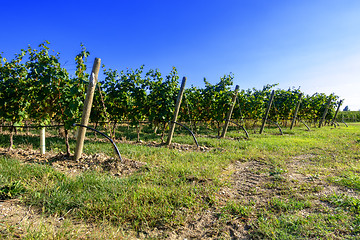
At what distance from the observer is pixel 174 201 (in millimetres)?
2664

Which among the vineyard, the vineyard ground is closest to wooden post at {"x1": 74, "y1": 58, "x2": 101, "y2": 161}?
the vineyard

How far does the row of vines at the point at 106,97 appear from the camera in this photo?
4582 mm

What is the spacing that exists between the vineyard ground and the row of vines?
148cm

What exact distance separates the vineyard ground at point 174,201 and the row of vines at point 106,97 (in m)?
1.48

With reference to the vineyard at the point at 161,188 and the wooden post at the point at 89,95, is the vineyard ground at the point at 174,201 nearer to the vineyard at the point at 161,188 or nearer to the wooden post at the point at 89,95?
the vineyard at the point at 161,188

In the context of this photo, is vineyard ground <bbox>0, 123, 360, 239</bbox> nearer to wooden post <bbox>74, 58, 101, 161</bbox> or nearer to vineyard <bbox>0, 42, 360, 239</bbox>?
vineyard <bbox>0, 42, 360, 239</bbox>

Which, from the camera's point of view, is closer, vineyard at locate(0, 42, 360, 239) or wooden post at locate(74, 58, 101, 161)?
vineyard at locate(0, 42, 360, 239)

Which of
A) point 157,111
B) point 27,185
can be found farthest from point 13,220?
point 157,111

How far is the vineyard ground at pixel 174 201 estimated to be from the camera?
2135 millimetres

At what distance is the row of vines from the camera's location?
4.58 meters

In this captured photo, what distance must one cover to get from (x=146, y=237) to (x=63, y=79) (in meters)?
4.12

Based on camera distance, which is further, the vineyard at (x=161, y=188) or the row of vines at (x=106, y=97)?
the row of vines at (x=106, y=97)

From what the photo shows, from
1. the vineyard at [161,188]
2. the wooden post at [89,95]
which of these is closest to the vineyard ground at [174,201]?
the vineyard at [161,188]

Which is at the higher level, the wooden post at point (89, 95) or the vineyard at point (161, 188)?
the wooden post at point (89, 95)
